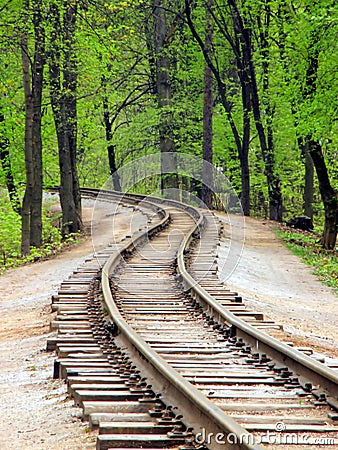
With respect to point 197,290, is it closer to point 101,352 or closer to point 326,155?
point 101,352

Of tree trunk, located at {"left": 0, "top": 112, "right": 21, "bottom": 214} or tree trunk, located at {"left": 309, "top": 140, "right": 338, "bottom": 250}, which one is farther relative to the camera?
tree trunk, located at {"left": 0, "top": 112, "right": 21, "bottom": 214}

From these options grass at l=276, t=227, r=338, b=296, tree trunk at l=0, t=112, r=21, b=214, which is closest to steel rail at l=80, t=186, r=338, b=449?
grass at l=276, t=227, r=338, b=296

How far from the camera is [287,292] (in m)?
13.9

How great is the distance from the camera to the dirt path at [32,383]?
493 cm

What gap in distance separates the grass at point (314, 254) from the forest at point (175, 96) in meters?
0.93

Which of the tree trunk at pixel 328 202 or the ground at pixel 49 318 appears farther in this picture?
the tree trunk at pixel 328 202

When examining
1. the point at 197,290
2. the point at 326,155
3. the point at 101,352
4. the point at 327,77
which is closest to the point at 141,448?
the point at 101,352

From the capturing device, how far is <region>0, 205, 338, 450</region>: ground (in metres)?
5.18

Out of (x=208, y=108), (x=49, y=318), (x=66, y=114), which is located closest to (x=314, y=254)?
(x=66, y=114)

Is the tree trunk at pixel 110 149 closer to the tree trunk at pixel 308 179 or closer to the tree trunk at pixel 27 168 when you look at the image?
the tree trunk at pixel 308 179

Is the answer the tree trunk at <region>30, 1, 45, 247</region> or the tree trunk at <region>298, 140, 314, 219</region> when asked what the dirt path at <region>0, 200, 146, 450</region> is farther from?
the tree trunk at <region>298, 140, 314, 219</region>

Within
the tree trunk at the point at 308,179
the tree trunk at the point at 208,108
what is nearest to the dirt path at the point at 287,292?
the tree trunk at the point at 308,179

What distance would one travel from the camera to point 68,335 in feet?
26.1

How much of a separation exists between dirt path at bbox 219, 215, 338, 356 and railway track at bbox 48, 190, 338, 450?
876 millimetres
